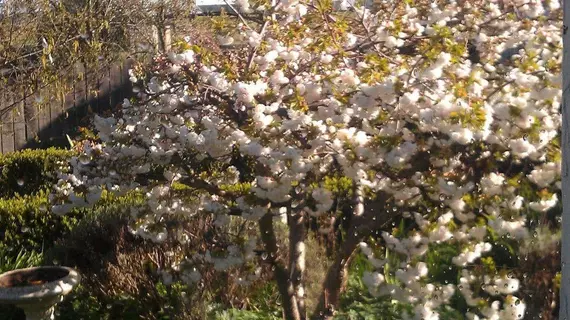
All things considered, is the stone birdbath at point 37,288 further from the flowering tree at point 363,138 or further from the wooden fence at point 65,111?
the wooden fence at point 65,111

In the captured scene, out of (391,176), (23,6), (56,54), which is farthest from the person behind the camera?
(56,54)

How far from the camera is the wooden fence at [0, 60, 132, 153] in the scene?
926 centimetres

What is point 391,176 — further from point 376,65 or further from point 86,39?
point 86,39

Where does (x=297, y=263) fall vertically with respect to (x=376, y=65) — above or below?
below

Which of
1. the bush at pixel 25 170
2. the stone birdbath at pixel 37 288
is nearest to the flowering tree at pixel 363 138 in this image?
the stone birdbath at pixel 37 288

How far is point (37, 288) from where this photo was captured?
13.0 feet

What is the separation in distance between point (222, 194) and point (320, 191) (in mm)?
586

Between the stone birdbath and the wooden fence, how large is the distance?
470 centimetres

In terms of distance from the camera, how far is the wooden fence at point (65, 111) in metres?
9.26

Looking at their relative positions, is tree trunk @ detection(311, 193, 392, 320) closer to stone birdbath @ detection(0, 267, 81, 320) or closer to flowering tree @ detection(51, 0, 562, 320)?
flowering tree @ detection(51, 0, 562, 320)

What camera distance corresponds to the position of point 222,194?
342 centimetres

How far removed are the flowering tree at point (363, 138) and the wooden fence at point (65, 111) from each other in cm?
565

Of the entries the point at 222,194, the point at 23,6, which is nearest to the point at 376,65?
the point at 222,194

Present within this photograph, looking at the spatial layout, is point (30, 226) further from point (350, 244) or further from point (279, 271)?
point (350, 244)
